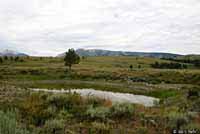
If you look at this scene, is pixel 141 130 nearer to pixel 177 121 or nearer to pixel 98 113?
pixel 177 121

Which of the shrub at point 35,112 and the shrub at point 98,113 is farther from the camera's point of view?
the shrub at point 98,113

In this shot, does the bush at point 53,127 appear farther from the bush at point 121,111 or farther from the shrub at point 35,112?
the bush at point 121,111

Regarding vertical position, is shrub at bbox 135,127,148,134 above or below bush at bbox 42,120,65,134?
below

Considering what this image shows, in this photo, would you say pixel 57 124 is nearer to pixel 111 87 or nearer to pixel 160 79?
pixel 111 87

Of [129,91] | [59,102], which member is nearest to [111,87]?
[129,91]

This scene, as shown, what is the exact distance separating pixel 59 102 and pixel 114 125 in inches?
140

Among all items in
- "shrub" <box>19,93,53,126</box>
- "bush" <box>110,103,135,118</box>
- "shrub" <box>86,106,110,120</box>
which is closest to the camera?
"shrub" <box>19,93,53,126</box>

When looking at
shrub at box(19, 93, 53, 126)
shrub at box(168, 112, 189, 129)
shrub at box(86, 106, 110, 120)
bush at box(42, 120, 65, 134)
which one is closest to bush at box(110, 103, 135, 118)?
shrub at box(86, 106, 110, 120)

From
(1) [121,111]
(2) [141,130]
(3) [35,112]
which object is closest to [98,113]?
(1) [121,111]

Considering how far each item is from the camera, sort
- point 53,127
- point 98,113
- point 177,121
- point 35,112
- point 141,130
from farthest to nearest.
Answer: point 98,113
point 35,112
point 177,121
point 141,130
point 53,127

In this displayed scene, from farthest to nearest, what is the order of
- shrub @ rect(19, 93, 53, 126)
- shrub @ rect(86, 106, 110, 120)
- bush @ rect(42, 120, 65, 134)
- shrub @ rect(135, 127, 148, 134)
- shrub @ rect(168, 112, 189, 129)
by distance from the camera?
shrub @ rect(86, 106, 110, 120)
shrub @ rect(19, 93, 53, 126)
shrub @ rect(168, 112, 189, 129)
shrub @ rect(135, 127, 148, 134)
bush @ rect(42, 120, 65, 134)

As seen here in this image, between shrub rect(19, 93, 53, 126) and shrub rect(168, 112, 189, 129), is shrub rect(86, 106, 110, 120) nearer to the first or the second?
shrub rect(19, 93, 53, 126)

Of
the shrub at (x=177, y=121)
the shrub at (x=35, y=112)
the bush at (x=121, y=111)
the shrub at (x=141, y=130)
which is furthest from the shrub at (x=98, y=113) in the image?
the shrub at (x=177, y=121)

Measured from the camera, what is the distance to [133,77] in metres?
62.1
